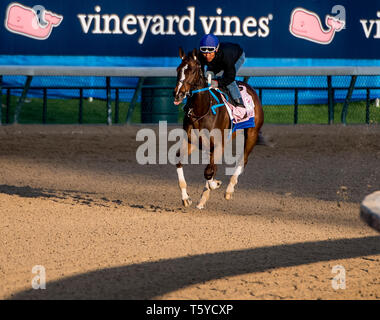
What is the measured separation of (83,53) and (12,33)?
1661 mm

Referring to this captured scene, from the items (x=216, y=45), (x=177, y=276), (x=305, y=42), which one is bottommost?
(x=177, y=276)

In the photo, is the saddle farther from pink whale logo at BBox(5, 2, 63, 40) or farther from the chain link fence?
pink whale logo at BBox(5, 2, 63, 40)

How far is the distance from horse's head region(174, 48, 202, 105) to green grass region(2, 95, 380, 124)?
867 centimetres

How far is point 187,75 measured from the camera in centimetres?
793

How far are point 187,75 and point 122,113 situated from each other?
30.0 ft

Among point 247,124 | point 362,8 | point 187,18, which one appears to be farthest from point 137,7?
point 247,124

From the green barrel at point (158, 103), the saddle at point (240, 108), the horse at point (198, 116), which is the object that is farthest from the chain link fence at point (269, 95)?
the horse at point (198, 116)

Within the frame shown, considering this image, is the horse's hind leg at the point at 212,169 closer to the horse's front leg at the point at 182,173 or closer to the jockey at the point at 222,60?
the horse's front leg at the point at 182,173

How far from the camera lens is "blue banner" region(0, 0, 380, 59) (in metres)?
16.5

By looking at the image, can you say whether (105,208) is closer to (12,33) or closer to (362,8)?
(12,33)

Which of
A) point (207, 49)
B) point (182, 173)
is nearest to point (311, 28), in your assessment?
point (207, 49)

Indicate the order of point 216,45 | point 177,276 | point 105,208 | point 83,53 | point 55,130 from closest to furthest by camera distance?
point 177,276, point 216,45, point 105,208, point 55,130, point 83,53

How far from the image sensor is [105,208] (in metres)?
8.74

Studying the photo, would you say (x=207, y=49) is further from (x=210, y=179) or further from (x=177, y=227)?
(x=177, y=227)
